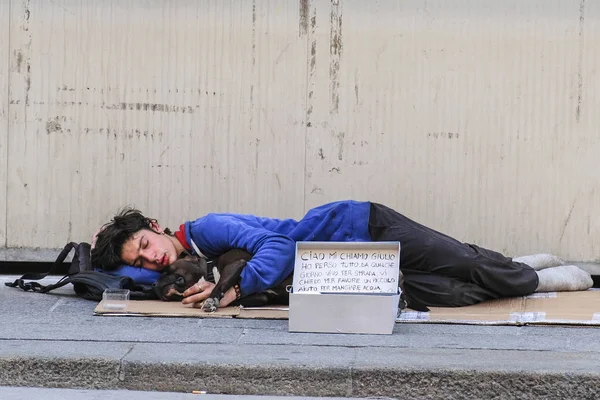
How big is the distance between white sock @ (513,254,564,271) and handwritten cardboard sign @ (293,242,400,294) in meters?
1.31

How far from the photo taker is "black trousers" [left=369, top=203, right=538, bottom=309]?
5625mm

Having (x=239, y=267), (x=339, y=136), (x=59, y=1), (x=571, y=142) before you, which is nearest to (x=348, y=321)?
(x=239, y=267)

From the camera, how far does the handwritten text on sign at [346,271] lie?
5105 mm

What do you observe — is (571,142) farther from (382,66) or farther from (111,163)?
(111,163)

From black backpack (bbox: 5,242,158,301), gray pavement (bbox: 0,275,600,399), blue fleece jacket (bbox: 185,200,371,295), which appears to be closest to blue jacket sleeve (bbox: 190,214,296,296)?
blue fleece jacket (bbox: 185,200,371,295)

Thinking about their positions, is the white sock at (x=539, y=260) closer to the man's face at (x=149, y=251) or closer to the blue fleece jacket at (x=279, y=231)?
the blue fleece jacket at (x=279, y=231)

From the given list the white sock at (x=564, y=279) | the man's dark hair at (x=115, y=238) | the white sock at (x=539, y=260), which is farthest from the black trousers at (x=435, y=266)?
the man's dark hair at (x=115, y=238)

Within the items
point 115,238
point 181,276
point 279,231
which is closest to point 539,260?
point 279,231

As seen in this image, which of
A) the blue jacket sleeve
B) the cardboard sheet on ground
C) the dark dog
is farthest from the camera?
the dark dog

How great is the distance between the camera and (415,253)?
5633 millimetres

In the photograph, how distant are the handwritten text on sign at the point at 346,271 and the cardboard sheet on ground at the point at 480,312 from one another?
0.26m

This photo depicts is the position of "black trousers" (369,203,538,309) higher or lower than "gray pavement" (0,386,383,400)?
higher

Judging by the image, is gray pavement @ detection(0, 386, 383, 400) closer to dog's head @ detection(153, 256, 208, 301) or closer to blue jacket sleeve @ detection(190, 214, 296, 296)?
blue jacket sleeve @ detection(190, 214, 296, 296)

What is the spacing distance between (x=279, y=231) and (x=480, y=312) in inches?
41.4
